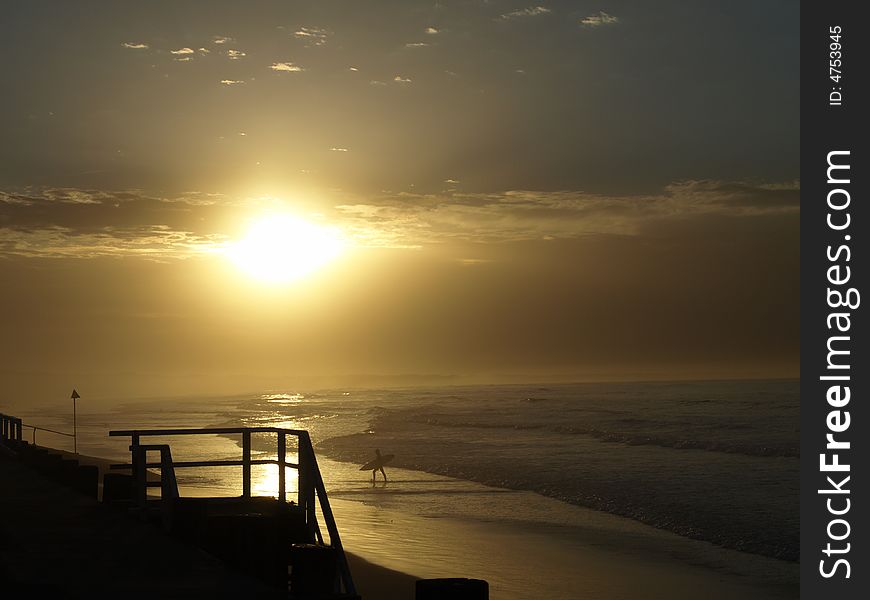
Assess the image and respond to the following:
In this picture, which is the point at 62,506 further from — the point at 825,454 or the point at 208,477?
the point at 825,454

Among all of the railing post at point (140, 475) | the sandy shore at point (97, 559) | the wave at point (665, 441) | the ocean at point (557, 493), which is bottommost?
the wave at point (665, 441)

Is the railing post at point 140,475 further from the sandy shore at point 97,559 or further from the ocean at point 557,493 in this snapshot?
the ocean at point 557,493

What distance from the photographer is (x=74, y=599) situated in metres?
7.99

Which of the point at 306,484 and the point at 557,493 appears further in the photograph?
the point at 557,493

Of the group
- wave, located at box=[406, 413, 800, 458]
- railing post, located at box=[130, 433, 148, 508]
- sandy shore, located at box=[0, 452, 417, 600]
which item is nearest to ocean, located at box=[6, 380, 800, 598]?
wave, located at box=[406, 413, 800, 458]

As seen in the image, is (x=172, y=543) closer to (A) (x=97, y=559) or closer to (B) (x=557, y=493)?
(A) (x=97, y=559)

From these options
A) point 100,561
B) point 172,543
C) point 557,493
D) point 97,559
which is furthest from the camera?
point 557,493

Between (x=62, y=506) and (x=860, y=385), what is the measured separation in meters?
23.9

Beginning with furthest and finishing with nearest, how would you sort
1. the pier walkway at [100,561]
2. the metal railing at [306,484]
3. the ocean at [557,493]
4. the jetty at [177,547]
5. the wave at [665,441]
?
the wave at [665,441] < the ocean at [557,493] < the metal railing at [306,484] < the pier walkway at [100,561] < the jetty at [177,547]

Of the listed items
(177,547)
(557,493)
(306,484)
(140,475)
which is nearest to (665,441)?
(557,493)

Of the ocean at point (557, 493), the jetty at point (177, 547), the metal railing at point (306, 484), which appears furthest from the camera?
the ocean at point (557, 493)

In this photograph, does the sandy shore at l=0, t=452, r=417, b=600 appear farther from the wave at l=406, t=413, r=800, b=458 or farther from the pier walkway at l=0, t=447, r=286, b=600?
the wave at l=406, t=413, r=800, b=458

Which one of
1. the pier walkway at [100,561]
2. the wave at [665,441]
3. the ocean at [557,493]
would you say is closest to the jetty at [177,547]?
the pier walkway at [100,561]

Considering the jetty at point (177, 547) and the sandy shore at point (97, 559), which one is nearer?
the jetty at point (177, 547)
